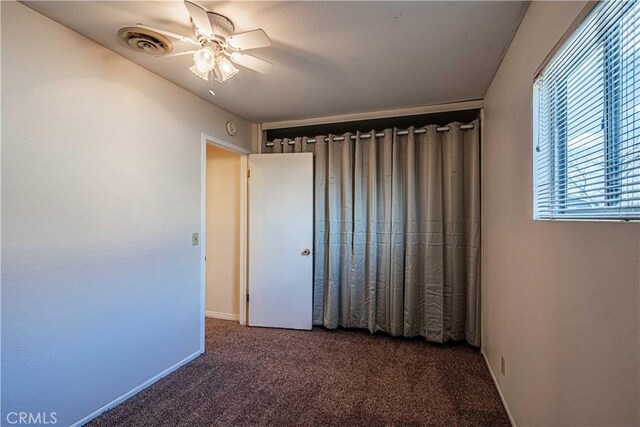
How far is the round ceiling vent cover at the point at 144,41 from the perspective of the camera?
1661 millimetres

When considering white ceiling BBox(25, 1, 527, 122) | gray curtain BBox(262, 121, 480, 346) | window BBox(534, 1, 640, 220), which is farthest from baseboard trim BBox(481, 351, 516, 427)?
white ceiling BBox(25, 1, 527, 122)

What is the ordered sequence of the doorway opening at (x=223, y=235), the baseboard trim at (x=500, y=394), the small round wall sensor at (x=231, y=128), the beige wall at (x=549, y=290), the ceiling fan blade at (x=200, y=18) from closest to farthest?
the beige wall at (x=549, y=290) → the ceiling fan blade at (x=200, y=18) → the baseboard trim at (x=500, y=394) → the small round wall sensor at (x=231, y=128) → the doorway opening at (x=223, y=235)

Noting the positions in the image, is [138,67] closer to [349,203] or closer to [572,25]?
[349,203]

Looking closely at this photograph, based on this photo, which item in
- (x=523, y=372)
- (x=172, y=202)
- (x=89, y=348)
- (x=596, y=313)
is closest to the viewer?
(x=596, y=313)

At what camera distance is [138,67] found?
205cm

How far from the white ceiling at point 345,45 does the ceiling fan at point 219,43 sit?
80mm

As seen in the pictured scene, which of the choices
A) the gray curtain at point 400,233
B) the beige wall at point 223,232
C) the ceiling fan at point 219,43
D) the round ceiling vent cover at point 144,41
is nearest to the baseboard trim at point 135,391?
the beige wall at point 223,232

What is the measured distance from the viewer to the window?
799mm

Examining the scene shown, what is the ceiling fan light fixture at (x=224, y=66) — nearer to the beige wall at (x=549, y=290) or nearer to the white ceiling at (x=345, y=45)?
the white ceiling at (x=345, y=45)

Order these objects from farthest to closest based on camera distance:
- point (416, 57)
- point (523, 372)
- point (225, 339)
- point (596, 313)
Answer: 1. point (225, 339)
2. point (416, 57)
3. point (523, 372)
4. point (596, 313)

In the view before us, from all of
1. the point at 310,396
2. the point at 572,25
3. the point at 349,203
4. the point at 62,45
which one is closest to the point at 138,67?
the point at 62,45

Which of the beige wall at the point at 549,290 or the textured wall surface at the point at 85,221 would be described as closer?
the beige wall at the point at 549,290

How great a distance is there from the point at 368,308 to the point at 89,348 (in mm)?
2388

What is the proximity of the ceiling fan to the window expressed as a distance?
54.5 inches
